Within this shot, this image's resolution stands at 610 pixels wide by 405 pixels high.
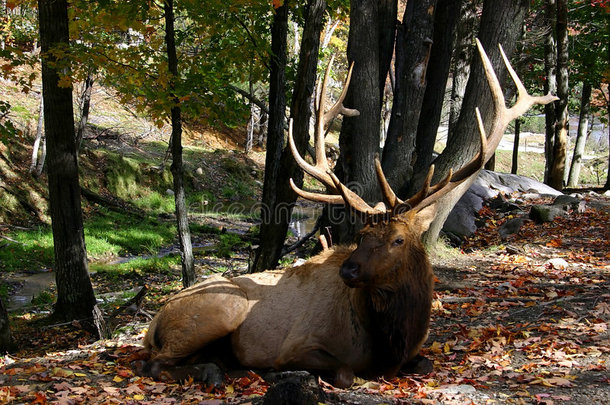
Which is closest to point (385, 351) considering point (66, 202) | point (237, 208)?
point (66, 202)

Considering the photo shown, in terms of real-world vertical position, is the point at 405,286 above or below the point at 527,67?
below

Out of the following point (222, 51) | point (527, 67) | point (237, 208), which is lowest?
point (237, 208)

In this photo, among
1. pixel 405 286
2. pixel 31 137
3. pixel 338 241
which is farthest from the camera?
pixel 31 137

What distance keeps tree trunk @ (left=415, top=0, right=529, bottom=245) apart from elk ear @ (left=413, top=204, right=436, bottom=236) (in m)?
2.98

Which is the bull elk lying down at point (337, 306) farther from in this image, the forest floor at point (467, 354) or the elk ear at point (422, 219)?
the forest floor at point (467, 354)

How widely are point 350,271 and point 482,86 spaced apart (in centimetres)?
526

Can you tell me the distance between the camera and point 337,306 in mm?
5531

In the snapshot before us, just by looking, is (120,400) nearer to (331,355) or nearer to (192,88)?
(331,355)

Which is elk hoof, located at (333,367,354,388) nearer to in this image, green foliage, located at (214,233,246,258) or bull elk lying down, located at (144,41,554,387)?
bull elk lying down, located at (144,41,554,387)

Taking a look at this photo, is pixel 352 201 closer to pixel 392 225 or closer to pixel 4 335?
pixel 392 225

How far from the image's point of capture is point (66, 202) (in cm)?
888

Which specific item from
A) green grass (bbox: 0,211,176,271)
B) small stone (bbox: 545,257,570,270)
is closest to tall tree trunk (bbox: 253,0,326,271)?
small stone (bbox: 545,257,570,270)

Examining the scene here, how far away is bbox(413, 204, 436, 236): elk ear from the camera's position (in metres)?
5.41

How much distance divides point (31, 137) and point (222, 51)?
44.8ft
